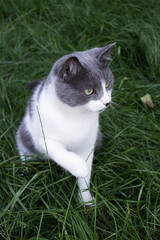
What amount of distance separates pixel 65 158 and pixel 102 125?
95 cm

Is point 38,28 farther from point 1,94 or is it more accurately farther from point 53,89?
point 53,89

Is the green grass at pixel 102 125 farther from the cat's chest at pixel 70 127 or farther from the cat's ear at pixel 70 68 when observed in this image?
the cat's ear at pixel 70 68

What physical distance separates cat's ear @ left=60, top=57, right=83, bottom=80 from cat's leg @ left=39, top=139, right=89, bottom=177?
1.65 feet

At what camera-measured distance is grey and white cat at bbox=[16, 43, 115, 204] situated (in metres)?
1.93

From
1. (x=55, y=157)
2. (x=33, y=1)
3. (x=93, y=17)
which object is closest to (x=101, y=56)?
(x=55, y=157)

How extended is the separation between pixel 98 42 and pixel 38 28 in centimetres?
79

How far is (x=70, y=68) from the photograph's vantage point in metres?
1.88

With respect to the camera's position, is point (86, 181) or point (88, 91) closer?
point (88, 91)

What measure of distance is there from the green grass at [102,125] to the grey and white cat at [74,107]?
207 millimetres

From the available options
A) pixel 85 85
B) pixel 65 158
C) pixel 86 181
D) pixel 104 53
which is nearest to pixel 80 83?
pixel 85 85

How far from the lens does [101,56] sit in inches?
79.3

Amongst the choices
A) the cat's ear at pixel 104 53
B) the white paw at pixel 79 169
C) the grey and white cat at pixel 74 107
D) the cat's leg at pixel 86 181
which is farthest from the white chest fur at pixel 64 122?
the cat's ear at pixel 104 53

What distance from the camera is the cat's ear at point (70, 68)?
182 cm

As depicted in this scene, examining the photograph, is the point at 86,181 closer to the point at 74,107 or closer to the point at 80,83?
the point at 74,107
